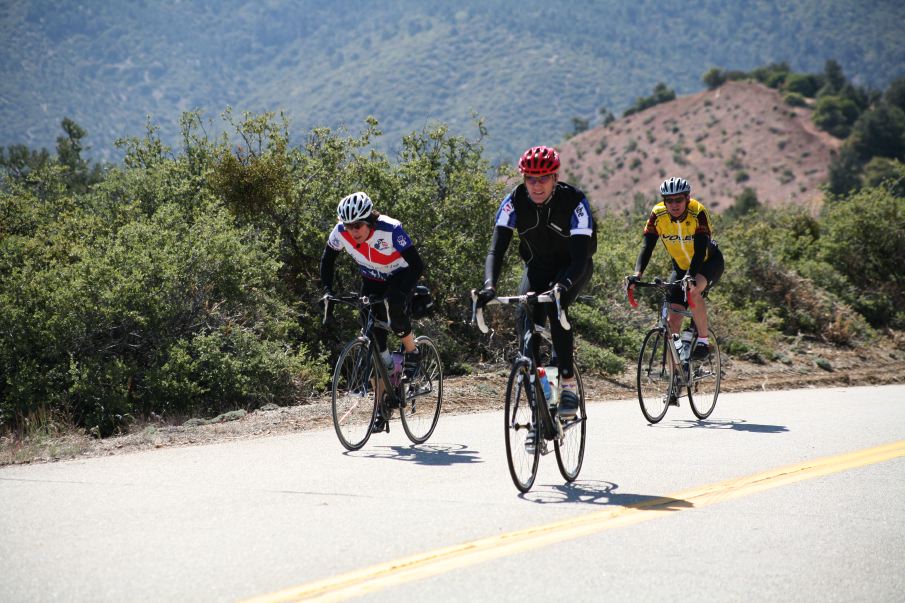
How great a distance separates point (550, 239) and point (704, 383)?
15.4ft

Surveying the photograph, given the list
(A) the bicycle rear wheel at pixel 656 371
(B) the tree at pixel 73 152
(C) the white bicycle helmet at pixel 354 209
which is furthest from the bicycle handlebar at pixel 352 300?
(B) the tree at pixel 73 152

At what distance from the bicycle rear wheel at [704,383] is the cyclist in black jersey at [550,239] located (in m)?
4.14

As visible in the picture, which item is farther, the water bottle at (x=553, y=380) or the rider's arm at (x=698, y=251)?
the rider's arm at (x=698, y=251)

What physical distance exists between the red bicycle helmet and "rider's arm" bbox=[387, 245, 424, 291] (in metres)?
2.08

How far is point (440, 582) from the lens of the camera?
4.89 m

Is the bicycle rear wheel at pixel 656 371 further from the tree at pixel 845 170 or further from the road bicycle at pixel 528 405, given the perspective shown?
the tree at pixel 845 170

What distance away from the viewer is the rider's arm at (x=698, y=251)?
11.0 metres

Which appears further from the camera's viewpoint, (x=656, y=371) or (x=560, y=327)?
(x=656, y=371)

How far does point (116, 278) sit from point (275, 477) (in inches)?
213

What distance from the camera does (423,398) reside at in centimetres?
927

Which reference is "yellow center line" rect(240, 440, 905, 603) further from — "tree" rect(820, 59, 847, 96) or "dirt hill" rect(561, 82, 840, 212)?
"tree" rect(820, 59, 847, 96)

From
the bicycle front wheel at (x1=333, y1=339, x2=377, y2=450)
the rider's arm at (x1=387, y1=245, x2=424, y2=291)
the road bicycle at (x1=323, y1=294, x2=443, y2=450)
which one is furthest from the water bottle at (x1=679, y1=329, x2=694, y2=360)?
the bicycle front wheel at (x1=333, y1=339, x2=377, y2=450)

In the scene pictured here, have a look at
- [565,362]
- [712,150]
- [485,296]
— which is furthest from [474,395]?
[712,150]

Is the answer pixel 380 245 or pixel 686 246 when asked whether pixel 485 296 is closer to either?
pixel 380 245
